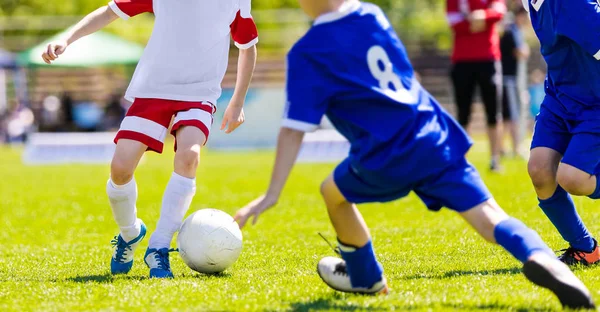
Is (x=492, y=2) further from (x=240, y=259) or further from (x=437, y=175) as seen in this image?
(x=437, y=175)

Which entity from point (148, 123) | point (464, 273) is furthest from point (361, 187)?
point (148, 123)

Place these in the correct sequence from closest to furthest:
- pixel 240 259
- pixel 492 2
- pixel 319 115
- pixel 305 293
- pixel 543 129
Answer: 1. pixel 319 115
2. pixel 305 293
3. pixel 543 129
4. pixel 240 259
5. pixel 492 2

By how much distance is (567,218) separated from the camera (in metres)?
4.59

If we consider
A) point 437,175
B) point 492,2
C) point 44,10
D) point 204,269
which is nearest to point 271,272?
point 204,269

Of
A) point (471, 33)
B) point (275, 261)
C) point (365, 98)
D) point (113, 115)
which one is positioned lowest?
point (113, 115)

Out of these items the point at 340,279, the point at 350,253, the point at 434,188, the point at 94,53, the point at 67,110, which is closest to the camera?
the point at 434,188

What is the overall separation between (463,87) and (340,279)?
264 inches

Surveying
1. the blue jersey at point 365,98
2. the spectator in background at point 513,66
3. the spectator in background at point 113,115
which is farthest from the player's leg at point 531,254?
the spectator in background at point 113,115

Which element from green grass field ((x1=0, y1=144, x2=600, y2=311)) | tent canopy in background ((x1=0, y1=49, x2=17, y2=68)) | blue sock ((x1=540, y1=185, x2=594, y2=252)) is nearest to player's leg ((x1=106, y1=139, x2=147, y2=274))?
green grass field ((x1=0, y1=144, x2=600, y2=311))

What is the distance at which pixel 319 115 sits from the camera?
11.2 feet

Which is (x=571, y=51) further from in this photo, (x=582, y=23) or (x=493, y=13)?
(x=493, y=13)

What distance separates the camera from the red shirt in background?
10.1m

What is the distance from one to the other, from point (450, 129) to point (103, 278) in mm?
2064

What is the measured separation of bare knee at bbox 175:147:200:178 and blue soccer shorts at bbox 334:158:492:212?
48.2 inches
